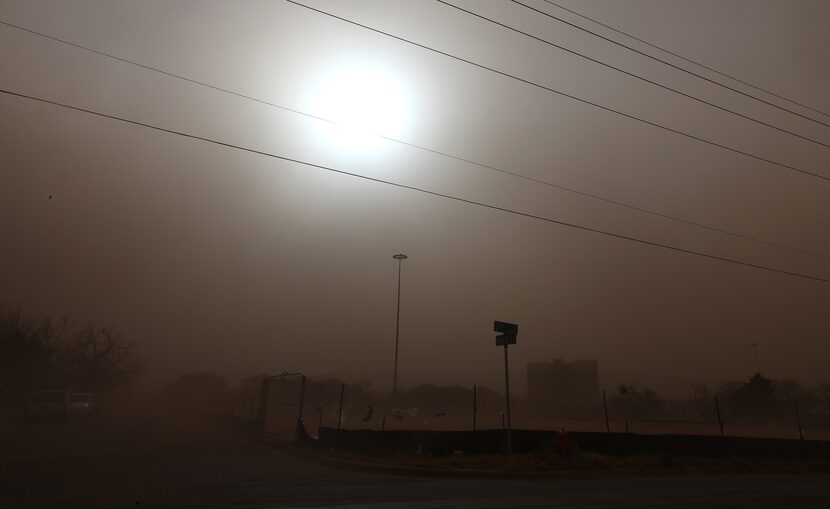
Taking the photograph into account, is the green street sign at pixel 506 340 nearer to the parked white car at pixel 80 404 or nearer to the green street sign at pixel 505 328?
the green street sign at pixel 505 328

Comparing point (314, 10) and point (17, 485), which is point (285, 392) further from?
point (314, 10)

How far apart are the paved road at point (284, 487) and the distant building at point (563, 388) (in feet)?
66.6

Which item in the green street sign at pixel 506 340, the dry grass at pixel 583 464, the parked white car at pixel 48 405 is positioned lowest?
the dry grass at pixel 583 464

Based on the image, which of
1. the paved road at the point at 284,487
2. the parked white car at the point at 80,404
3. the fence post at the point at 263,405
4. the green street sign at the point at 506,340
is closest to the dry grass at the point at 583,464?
the paved road at the point at 284,487

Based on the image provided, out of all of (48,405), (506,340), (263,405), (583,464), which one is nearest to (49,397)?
(48,405)

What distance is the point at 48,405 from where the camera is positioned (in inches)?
944

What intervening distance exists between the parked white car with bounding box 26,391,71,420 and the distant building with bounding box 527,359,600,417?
2607cm

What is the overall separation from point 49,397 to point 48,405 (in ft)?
2.14

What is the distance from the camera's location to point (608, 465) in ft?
43.8

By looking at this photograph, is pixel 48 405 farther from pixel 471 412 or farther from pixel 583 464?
pixel 583 464

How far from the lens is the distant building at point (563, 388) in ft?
109

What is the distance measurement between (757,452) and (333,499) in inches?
727

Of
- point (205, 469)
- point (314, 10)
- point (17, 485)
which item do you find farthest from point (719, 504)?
point (314, 10)

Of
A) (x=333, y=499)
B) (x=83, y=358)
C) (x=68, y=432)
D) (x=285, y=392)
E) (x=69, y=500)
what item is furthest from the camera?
(x=83, y=358)
